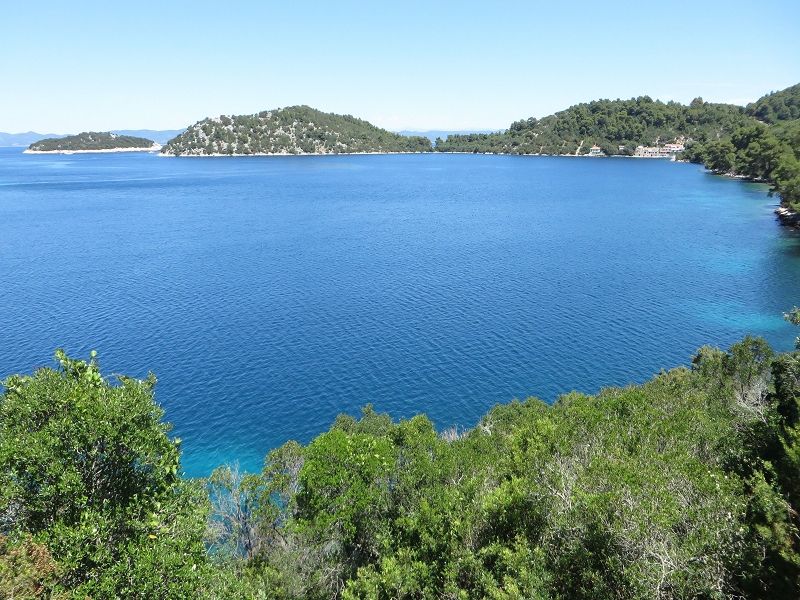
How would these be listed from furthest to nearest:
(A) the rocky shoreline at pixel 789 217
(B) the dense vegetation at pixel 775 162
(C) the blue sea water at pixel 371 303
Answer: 1. (B) the dense vegetation at pixel 775 162
2. (A) the rocky shoreline at pixel 789 217
3. (C) the blue sea water at pixel 371 303

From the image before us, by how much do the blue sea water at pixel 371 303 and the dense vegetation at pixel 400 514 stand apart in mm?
20705

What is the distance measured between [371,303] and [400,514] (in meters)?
51.8

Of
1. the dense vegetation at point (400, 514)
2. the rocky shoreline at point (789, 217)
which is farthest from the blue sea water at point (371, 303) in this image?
the dense vegetation at point (400, 514)

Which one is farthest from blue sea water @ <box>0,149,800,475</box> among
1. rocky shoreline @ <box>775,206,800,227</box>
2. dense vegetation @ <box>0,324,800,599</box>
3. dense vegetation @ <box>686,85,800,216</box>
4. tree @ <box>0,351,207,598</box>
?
tree @ <box>0,351,207,598</box>

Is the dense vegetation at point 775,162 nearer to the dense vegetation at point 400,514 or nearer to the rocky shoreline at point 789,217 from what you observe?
the rocky shoreline at point 789,217

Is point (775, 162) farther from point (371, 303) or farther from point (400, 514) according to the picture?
point (400, 514)

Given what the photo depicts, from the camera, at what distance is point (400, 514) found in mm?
19516

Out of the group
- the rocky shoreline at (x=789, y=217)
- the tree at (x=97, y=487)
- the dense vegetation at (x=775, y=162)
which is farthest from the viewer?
the dense vegetation at (x=775, y=162)

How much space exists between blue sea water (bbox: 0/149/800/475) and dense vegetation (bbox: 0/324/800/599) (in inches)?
815

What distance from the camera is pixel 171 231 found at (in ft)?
375

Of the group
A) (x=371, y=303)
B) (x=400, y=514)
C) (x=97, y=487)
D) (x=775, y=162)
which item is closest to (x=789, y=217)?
(x=775, y=162)

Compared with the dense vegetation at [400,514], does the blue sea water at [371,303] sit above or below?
below

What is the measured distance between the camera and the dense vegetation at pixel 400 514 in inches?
496

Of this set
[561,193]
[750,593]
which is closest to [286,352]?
[750,593]
